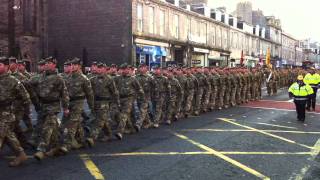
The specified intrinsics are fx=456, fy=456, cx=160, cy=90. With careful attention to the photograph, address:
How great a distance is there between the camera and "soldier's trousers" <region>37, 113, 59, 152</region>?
27.7ft

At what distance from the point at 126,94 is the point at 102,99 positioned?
Answer: 116cm

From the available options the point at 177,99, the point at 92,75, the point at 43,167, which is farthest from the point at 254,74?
the point at 43,167

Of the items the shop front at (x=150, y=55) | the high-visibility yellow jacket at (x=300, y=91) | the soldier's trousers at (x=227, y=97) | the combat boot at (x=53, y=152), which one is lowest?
the combat boot at (x=53, y=152)

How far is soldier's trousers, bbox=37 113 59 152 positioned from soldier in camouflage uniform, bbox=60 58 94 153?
345mm

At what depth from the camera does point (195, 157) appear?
352 inches

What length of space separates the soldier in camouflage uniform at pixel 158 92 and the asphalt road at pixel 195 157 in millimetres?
409

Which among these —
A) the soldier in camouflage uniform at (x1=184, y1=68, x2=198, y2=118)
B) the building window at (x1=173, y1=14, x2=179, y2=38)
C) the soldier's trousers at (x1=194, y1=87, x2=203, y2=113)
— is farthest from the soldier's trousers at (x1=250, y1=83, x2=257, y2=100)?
the building window at (x1=173, y1=14, x2=179, y2=38)

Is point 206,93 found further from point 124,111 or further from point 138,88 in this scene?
point 124,111

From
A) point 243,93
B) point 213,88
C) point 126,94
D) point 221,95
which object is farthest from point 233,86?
point 126,94

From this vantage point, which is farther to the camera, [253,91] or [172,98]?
[253,91]

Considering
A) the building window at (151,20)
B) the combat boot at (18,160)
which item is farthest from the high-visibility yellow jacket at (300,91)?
the building window at (151,20)

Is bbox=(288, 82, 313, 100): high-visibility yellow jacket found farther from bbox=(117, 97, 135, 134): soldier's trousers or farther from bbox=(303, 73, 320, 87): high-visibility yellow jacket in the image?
bbox=(117, 97, 135, 134): soldier's trousers

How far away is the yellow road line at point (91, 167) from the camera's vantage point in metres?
7.36

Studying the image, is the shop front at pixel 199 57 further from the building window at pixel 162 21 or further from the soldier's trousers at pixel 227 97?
the soldier's trousers at pixel 227 97
